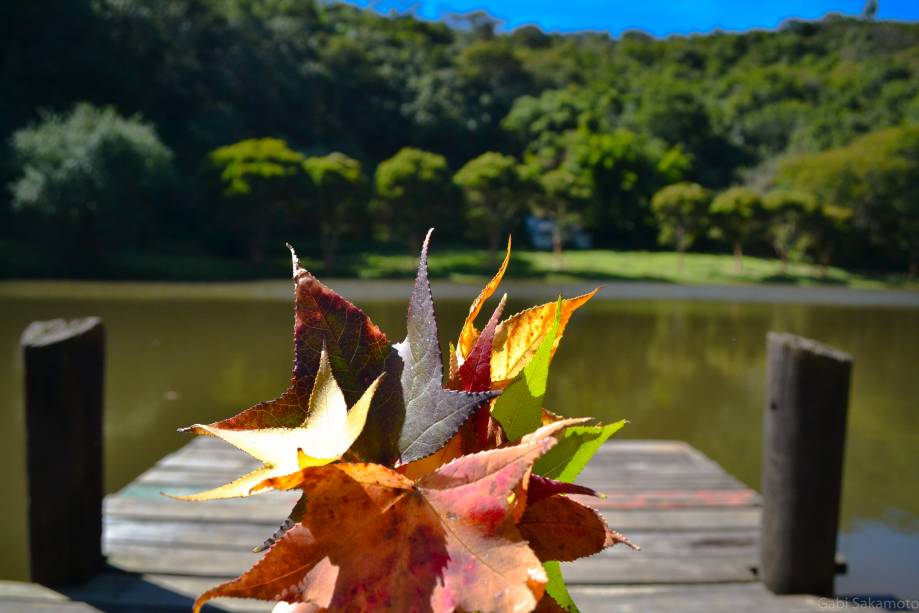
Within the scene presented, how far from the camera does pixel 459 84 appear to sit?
3212 centimetres

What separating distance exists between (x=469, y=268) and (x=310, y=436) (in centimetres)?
2523

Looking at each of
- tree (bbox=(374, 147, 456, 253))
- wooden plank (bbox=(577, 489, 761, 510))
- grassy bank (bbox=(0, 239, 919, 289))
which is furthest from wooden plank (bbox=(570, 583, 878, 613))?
tree (bbox=(374, 147, 456, 253))

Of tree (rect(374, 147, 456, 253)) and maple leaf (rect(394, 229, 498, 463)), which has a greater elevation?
tree (rect(374, 147, 456, 253))

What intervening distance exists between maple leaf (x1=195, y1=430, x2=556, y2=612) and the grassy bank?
21.7m

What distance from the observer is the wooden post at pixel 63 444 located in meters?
2.23

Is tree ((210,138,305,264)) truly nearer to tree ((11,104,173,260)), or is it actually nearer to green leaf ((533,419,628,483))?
tree ((11,104,173,260))

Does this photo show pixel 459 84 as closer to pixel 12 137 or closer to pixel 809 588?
pixel 12 137

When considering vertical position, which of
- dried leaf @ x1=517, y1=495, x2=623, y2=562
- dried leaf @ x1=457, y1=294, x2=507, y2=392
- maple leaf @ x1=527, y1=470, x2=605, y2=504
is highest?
dried leaf @ x1=457, y1=294, x2=507, y2=392

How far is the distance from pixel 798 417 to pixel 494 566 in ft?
7.72

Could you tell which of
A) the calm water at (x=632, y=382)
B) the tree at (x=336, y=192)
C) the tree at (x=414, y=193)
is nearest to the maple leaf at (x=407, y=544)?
the calm water at (x=632, y=382)

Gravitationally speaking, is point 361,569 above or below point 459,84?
below

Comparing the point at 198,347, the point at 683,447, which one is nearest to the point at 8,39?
the point at 198,347

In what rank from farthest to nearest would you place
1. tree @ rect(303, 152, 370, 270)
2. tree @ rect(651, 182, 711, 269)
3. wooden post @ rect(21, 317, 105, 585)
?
tree @ rect(651, 182, 711, 269) → tree @ rect(303, 152, 370, 270) → wooden post @ rect(21, 317, 105, 585)

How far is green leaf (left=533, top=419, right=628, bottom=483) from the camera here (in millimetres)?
362
